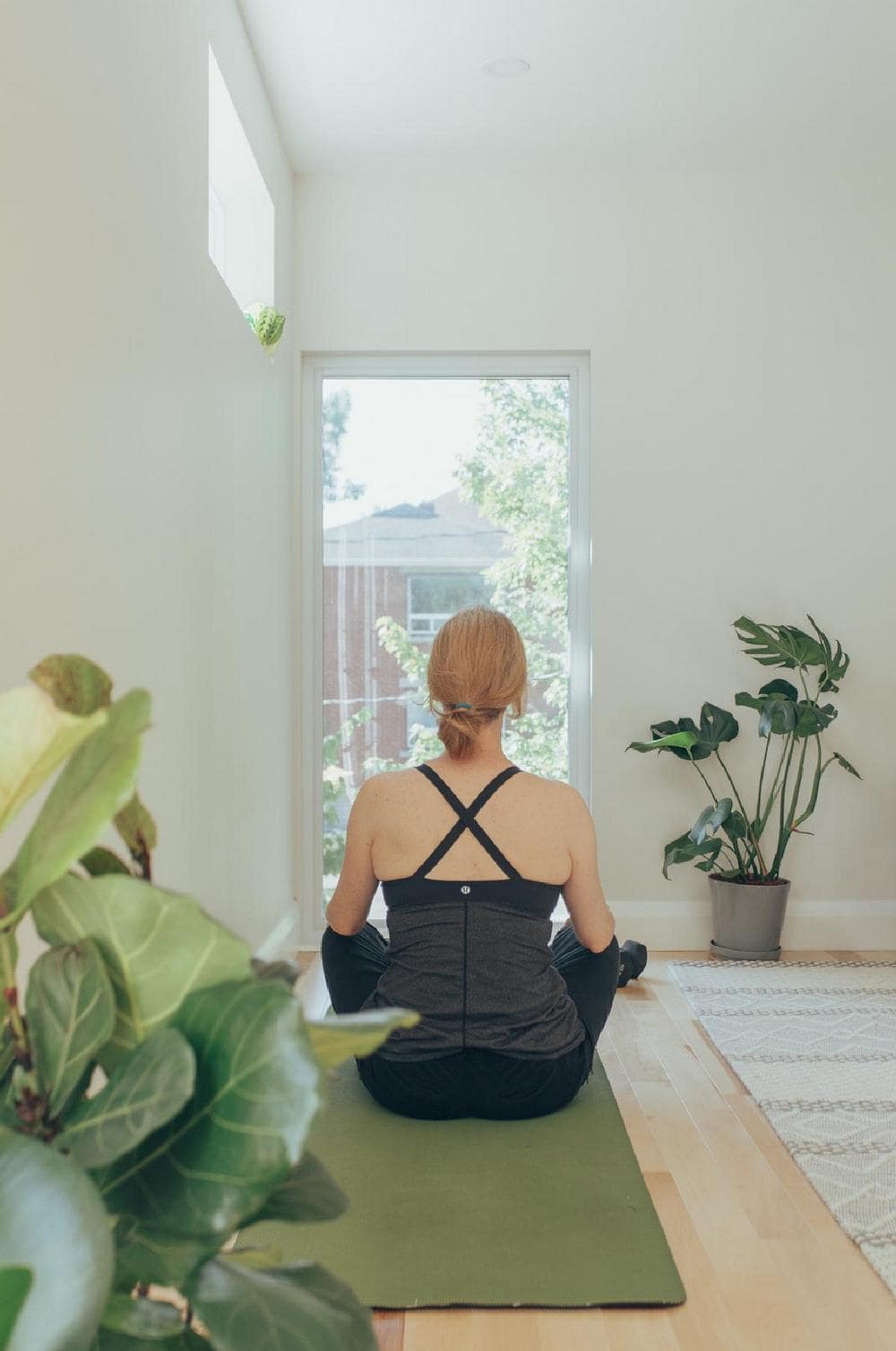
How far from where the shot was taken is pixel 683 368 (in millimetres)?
4895

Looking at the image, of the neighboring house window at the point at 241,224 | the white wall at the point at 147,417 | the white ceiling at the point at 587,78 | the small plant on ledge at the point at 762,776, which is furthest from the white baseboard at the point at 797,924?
the white ceiling at the point at 587,78

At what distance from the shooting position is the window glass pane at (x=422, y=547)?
16.4 ft

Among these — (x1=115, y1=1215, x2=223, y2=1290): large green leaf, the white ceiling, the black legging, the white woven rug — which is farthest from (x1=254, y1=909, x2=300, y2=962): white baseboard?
(x1=115, y1=1215, x2=223, y2=1290): large green leaf

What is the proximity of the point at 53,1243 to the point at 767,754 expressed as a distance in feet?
15.3

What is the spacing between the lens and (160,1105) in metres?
0.46

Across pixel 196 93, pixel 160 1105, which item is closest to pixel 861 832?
pixel 196 93

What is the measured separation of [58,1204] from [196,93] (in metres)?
3.13

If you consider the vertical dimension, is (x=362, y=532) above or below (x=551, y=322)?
below

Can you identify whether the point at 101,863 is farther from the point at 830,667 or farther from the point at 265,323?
Answer: the point at 830,667

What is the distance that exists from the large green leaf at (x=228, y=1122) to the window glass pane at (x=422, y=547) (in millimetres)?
4475

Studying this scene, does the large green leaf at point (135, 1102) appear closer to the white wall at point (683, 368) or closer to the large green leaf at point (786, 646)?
the large green leaf at point (786, 646)

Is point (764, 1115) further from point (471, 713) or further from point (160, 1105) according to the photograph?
point (160, 1105)

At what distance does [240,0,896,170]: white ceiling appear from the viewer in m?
3.75

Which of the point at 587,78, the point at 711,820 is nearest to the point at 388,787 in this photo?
the point at 711,820
